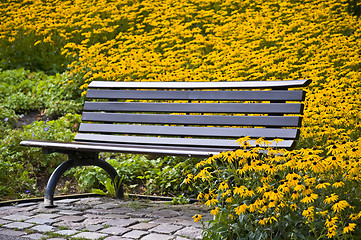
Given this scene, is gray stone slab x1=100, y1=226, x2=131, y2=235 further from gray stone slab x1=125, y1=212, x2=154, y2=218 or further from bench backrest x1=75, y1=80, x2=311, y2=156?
bench backrest x1=75, y1=80, x2=311, y2=156

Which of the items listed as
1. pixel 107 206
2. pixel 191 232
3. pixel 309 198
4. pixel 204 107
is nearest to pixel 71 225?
pixel 107 206

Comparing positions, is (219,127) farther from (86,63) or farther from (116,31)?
(116,31)

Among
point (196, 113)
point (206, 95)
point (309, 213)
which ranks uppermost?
point (206, 95)

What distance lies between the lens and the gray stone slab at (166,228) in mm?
3102

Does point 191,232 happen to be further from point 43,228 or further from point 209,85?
point 209,85

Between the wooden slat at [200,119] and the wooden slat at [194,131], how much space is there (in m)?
0.05

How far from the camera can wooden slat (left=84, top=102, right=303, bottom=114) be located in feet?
11.1

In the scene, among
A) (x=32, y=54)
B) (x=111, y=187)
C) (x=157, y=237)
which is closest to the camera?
(x=157, y=237)

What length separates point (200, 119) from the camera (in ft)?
12.6

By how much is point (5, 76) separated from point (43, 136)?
2756mm

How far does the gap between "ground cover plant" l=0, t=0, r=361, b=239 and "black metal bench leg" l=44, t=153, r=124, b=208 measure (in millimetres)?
467

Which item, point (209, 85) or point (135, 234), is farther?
point (209, 85)

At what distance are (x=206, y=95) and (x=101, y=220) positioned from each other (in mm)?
1326

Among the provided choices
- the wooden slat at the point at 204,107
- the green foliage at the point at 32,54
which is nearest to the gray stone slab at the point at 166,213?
the wooden slat at the point at 204,107
